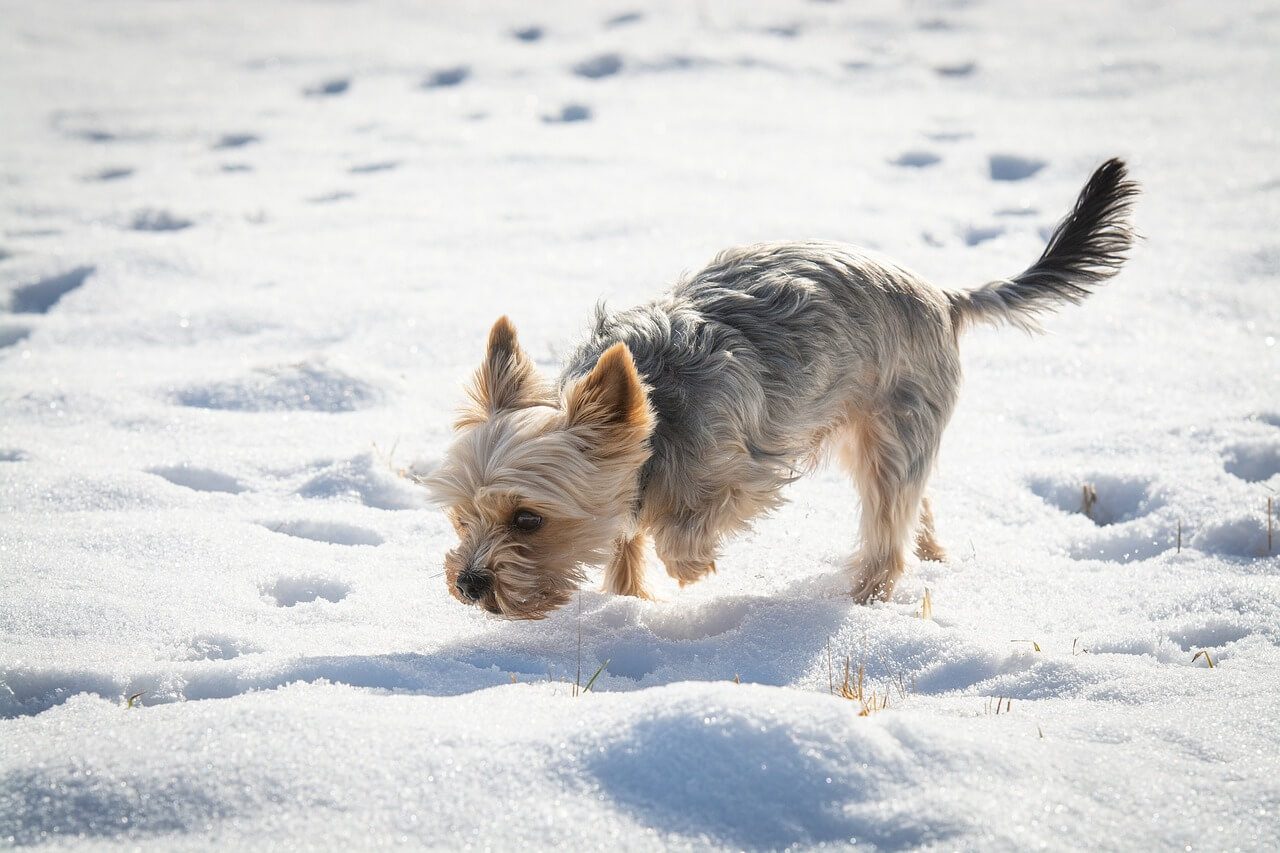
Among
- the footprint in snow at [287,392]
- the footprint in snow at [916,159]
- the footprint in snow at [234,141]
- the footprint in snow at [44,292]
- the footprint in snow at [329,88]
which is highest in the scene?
the footprint in snow at [329,88]

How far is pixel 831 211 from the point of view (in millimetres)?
7348

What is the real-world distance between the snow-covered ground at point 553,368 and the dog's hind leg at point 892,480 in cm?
15

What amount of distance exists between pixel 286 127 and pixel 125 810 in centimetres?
837

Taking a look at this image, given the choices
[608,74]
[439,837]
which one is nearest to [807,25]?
[608,74]

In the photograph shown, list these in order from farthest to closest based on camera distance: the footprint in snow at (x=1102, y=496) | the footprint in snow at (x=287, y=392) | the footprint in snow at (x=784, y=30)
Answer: the footprint in snow at (x=784, y=30)
the footprint in snow at (x=287, y=392)
the footprint in snow at (x=1102, y=496)

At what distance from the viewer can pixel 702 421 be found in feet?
11.5

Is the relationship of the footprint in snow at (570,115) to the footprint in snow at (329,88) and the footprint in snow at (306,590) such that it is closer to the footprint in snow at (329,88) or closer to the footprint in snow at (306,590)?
the footprint in snow at (329,88)

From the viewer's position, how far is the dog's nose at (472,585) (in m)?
3.33

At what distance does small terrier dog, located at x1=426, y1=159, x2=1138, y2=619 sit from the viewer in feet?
11.1

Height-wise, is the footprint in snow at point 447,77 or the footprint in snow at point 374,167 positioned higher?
the footprint in snow at point 447,77

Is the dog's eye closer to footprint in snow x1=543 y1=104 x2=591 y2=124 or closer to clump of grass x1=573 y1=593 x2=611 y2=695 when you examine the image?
clump of grass x1=573 y1=593 x2=611 y2=695

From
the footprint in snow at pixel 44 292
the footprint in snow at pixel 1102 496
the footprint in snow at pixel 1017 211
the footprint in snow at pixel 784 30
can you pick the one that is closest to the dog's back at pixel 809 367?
the footprint in snow at pixel 1102 496

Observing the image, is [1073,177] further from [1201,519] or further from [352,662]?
[352,662]

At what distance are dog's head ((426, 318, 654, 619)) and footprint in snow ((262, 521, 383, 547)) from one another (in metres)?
0.72
